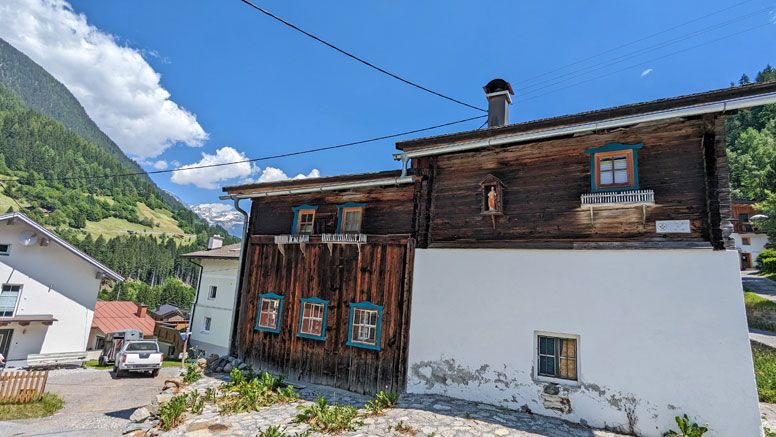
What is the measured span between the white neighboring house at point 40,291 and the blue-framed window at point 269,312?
50.7 feet

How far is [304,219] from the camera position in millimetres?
14219

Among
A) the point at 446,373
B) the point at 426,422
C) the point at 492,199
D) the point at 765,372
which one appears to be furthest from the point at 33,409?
the point at 765,372

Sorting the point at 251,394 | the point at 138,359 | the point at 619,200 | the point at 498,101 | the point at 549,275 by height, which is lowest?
the point at 138,359

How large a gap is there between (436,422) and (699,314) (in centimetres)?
584

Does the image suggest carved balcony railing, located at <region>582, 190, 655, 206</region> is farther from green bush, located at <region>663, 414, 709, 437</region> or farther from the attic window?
green bush, located at <region>663, 414, 709, 437</region>

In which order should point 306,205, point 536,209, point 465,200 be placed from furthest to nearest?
point 306,205 → point 465,200 → point 536,209

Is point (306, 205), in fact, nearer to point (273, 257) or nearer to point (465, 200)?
point (273, 257)

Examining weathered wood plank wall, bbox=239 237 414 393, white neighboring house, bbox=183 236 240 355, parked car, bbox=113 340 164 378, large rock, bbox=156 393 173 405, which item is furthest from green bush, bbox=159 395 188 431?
white neighboring house, bbox=183 236 240 355

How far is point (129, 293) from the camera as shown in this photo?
87.8 metres

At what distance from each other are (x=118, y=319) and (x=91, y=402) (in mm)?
26880

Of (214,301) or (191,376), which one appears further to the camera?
(214,301)

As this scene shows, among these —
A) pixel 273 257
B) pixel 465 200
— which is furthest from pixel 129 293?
pixel 465 200

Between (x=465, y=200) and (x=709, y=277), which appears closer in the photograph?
(x=709, y=277)

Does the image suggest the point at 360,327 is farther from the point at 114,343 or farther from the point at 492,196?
the point at 114,343
